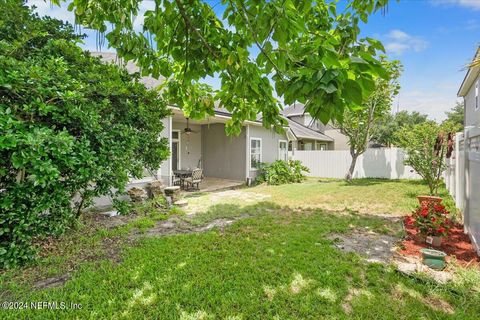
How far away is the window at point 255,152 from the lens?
12641mm

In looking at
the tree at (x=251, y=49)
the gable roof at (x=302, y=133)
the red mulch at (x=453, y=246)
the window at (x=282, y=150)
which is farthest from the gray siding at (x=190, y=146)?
the red mulch at (x=453, y=246)

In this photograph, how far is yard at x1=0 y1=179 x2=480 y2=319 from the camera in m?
2.60

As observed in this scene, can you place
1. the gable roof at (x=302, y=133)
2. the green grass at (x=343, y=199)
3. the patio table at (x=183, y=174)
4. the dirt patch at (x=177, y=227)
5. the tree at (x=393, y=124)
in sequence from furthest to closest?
the tree at (x=393, y=124)
the gable roof at (x=302, y=133)
the patio table at (x=183, y=174)
the green grass at (x=343, y=199)
the dirt patch at (x=177, y=227)

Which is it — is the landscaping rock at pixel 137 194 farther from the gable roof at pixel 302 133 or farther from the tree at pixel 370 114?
the gable roof at pixel 302 133

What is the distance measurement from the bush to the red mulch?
7.67 m

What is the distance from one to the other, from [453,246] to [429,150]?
18.3ft

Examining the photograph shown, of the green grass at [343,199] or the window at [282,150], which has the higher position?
the window at [282,150]

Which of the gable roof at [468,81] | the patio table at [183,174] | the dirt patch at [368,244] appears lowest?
the dirt patch at [368,244]

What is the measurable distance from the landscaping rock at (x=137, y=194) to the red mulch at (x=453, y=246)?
6.28 m

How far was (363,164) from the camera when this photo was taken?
574 inches

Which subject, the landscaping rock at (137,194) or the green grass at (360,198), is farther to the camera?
the green grass at (360,198)

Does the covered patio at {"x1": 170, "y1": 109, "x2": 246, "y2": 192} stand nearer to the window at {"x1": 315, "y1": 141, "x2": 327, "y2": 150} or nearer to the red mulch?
the red mulch

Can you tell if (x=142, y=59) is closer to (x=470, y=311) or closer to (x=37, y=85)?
(x=37, y=85)

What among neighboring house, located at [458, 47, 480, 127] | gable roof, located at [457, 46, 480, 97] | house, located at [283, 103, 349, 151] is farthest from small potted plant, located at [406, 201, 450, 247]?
house, located at [283, 103, 349, 151]
